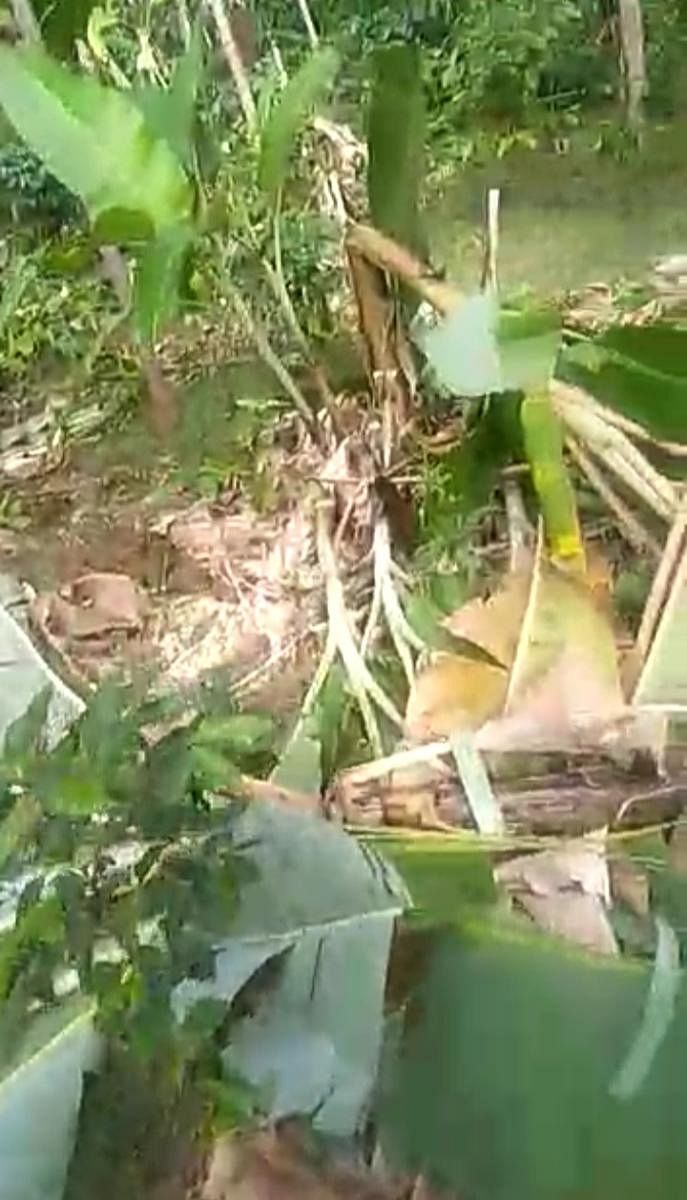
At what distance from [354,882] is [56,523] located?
32 cm

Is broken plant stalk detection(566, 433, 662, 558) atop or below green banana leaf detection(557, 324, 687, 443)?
below

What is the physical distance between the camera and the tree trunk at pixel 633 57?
0.78m

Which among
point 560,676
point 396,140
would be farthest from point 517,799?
point 396,140

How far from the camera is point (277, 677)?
56 centimetres

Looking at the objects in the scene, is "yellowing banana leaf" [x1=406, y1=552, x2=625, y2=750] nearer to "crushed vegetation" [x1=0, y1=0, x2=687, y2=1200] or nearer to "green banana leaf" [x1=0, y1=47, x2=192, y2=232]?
"crushed vegetation" [x1=0, y1=0, x2=687, y2=1200]

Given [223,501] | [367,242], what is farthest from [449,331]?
[223,501]

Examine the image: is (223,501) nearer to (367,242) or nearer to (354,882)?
(367,242)

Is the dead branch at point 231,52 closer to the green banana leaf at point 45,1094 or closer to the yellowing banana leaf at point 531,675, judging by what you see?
the yellowing banana leaf at point 531,675

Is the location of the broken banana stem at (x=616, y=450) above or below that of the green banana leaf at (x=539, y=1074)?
above

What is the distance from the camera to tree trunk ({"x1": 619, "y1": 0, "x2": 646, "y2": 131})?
0.78 m

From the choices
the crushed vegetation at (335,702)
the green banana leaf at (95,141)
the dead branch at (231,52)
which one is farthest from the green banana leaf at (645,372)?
the dead branch at (231,52)

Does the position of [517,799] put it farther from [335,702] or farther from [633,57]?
[633,57]

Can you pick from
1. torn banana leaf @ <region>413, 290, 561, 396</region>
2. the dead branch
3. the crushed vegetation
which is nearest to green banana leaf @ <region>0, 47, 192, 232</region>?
the crushed vegetation

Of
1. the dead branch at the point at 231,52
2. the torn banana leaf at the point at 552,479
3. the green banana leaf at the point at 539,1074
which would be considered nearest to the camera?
the green banana leaf at the point at 539,1074
